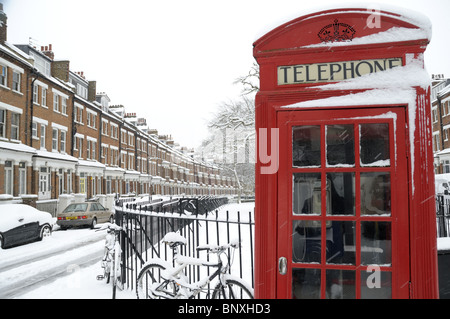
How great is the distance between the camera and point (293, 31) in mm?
2836

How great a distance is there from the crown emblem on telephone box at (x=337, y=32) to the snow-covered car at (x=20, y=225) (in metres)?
12.2

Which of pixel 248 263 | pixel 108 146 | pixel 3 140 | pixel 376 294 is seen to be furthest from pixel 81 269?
pixel 108 146

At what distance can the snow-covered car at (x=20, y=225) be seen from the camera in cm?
1123

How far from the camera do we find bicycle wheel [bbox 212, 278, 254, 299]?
345 centimetres

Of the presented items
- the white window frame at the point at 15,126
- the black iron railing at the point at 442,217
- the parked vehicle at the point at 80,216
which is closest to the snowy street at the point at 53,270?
the parked vehicle at the point at 80,216

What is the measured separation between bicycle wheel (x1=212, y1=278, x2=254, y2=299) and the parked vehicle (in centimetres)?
1425

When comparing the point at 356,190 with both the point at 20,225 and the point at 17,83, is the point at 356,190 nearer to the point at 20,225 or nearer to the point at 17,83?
the point at 20,225

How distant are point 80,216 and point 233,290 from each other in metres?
16.0

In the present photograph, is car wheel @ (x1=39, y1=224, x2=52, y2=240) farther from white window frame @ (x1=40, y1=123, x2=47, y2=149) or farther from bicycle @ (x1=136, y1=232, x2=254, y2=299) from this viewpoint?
white window frame @ (x1=40, y1=123, x2=47, y2=149)

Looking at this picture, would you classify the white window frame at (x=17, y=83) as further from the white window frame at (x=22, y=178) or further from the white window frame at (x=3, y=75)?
the white window frame at (x=22, y=178)

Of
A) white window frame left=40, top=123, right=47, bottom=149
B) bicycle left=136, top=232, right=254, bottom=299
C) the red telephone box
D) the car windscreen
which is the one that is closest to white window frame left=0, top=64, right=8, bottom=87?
white window frame left=40, top=123, right=47, bottom=149
